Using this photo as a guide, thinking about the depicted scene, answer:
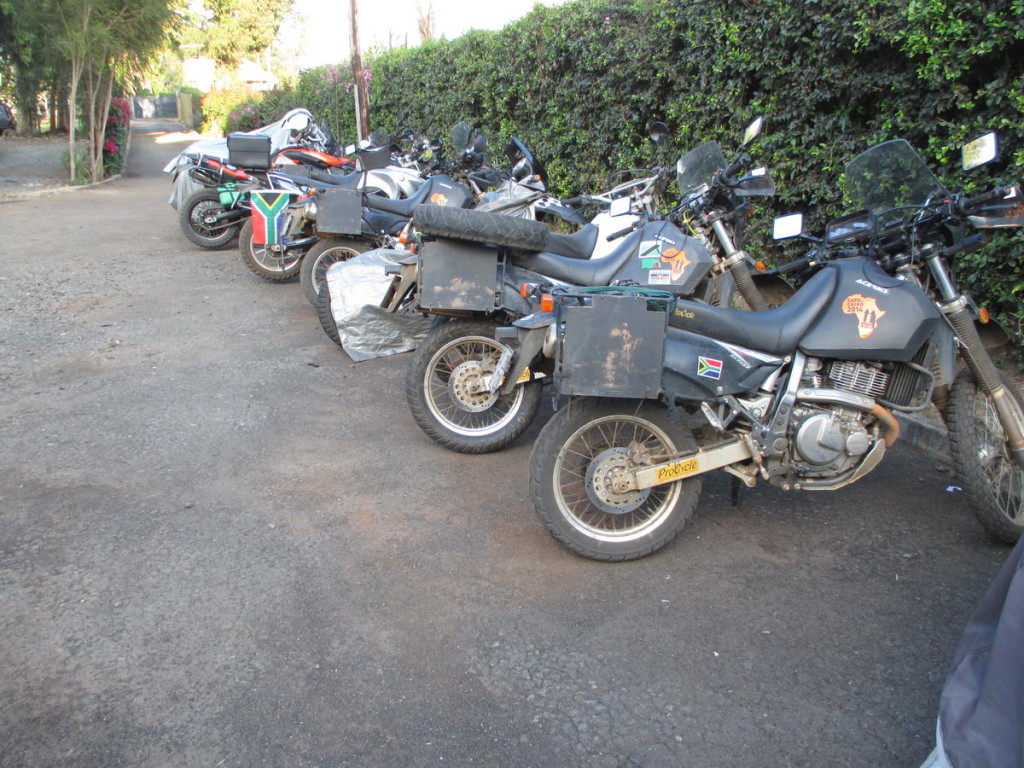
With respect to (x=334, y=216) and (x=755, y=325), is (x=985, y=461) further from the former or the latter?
(x=334, y=216)

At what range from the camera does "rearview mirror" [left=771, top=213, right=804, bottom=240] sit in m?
4.15

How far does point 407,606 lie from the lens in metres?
3.29

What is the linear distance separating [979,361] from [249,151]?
9.50 metres

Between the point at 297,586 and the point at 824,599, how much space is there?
7.18 feet

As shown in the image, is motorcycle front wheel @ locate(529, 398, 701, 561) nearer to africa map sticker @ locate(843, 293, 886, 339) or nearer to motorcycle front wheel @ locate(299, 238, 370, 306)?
africa map sticker @ locate(843, 293, 886, 339)

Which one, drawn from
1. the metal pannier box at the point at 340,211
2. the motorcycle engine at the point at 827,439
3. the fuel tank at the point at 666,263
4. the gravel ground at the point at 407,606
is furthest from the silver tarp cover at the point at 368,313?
the motorcycle engine at the point at 827,439

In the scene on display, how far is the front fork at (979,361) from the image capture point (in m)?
3.68

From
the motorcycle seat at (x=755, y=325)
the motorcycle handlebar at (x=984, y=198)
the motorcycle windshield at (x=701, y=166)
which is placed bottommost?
the motorcycle seat at (x=755, y=325)

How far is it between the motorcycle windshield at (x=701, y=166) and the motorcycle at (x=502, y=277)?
27 mm

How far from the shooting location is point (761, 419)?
3.66 m

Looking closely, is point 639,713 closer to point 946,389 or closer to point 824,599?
point 824,599

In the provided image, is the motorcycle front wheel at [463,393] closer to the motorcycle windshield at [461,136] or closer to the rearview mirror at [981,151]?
the rearview mirror at [981,151]

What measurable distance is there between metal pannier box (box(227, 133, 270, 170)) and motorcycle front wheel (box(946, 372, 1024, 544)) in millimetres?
9310

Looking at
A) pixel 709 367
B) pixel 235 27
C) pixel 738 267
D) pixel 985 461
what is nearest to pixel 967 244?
pixel 985 461
